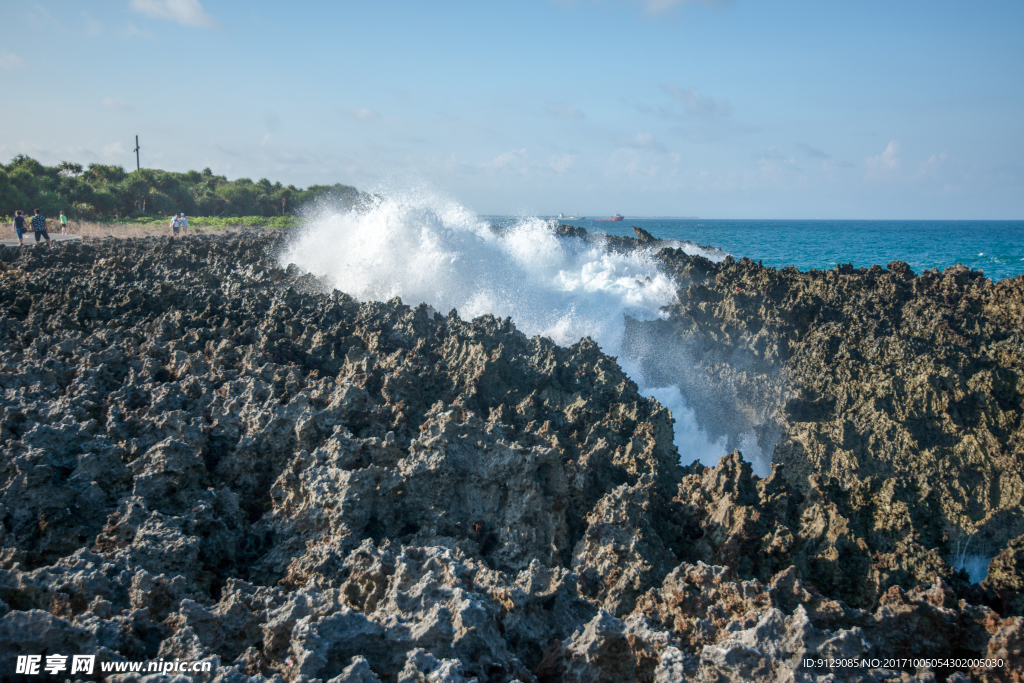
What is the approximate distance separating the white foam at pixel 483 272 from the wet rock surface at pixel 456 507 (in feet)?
15.1

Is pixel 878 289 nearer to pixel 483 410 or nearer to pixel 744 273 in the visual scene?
pixel 744 273

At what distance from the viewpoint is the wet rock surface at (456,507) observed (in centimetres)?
280

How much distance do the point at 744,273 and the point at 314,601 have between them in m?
11.5

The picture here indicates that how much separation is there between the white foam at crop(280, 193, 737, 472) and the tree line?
1245 centimetres

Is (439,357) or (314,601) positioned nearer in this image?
(314,601)

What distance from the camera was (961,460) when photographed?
684 centimetres

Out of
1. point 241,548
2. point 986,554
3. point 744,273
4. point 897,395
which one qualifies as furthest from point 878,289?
point 241,548

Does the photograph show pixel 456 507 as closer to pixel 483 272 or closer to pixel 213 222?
pixel 483 272

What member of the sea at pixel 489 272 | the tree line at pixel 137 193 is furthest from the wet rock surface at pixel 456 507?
the tree line at pixel 137 193

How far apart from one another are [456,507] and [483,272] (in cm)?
Result: 982

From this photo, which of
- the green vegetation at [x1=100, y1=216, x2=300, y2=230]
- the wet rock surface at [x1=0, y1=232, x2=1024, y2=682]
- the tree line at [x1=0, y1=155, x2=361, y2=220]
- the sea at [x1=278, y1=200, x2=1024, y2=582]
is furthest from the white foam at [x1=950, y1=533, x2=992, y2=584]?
the green vegetation at [x1=100, y1=216, x2=300, y2=230]

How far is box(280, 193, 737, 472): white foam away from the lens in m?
12.8

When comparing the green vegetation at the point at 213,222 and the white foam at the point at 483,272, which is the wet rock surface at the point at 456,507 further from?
the green vegetation at the point at 213,222

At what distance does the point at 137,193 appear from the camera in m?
34.9
